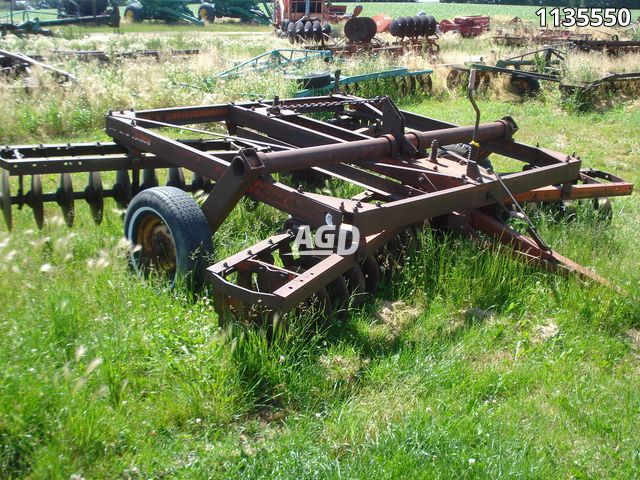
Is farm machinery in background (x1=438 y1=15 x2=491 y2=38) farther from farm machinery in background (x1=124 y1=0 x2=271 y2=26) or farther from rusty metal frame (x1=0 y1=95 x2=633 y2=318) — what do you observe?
rusty metal frame (x1=0 y1=95 x2=633 y2=318)

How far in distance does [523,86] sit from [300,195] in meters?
12.1

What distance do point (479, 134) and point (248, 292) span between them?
3.08 meters

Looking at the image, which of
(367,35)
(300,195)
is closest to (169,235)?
(300,195)

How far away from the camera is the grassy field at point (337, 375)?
2.95 m

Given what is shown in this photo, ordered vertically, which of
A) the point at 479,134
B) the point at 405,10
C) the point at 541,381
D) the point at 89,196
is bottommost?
the point at 541,381

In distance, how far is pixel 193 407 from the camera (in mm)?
3250

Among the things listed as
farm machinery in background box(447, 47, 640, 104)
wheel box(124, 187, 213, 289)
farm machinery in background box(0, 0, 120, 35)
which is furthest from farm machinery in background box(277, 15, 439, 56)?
wheel box(124, 187, 213, 289)

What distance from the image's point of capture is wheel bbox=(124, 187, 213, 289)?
170 inches

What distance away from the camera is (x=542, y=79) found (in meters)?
14.3

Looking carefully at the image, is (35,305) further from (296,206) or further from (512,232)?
(512,232)

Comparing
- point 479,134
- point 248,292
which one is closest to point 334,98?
point 479,134

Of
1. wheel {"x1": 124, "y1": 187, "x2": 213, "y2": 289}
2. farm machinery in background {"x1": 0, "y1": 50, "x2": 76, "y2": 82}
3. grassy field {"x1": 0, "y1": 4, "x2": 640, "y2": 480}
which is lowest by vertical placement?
grassy field {"x1": 0, "y1": 4, "x2": 640, "y2": 480}

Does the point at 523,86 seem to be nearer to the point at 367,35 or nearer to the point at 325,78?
the point at 325,78

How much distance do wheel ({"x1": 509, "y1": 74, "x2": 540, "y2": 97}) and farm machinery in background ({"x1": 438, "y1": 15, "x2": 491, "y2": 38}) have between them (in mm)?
18221
